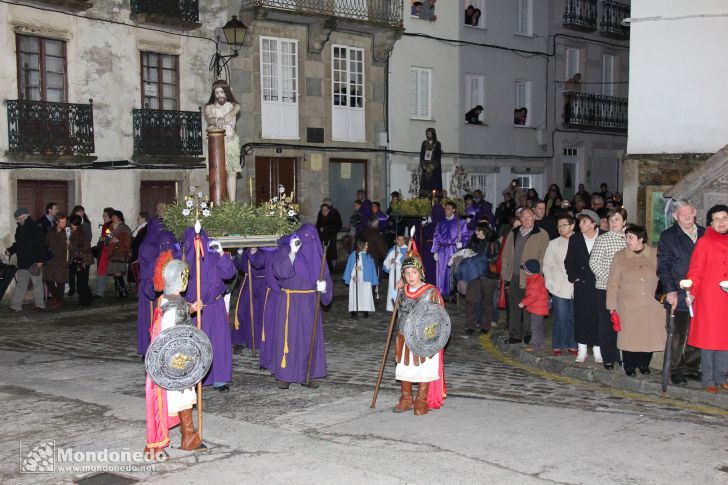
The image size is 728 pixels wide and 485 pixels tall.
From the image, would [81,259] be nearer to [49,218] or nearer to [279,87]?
[49,218]

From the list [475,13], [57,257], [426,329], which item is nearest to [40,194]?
[57,257]

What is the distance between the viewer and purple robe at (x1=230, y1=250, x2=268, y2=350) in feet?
39.5

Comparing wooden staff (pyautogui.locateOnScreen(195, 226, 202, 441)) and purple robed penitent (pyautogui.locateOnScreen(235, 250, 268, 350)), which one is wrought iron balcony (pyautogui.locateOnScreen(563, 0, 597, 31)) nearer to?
purple robed penitent (pyautogui.locateOnScreen(235, 250, 268, 350))

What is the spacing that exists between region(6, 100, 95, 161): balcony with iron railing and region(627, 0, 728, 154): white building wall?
41.0 feet

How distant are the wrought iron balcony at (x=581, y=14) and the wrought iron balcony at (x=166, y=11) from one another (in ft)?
49.3

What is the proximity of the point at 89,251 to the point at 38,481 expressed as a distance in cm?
1175

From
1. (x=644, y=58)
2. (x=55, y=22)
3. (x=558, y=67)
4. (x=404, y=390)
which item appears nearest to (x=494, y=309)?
(x=644, y=58)

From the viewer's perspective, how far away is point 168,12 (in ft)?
77.0

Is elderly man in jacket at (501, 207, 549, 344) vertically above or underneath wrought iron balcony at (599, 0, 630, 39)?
underneath

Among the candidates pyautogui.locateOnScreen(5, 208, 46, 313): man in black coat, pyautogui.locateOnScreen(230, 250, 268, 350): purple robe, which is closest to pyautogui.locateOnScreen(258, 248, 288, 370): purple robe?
pyautogui.locateOnScreen(230, 250, 268, 350): purple robe

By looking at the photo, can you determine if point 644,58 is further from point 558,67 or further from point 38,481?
point 558,67

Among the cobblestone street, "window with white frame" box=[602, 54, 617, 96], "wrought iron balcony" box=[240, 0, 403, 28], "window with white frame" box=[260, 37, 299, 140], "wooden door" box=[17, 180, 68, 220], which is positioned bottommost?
the cobblestone street

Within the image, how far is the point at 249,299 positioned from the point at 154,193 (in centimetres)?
1204

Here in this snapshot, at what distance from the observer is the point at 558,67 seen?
112 ft
